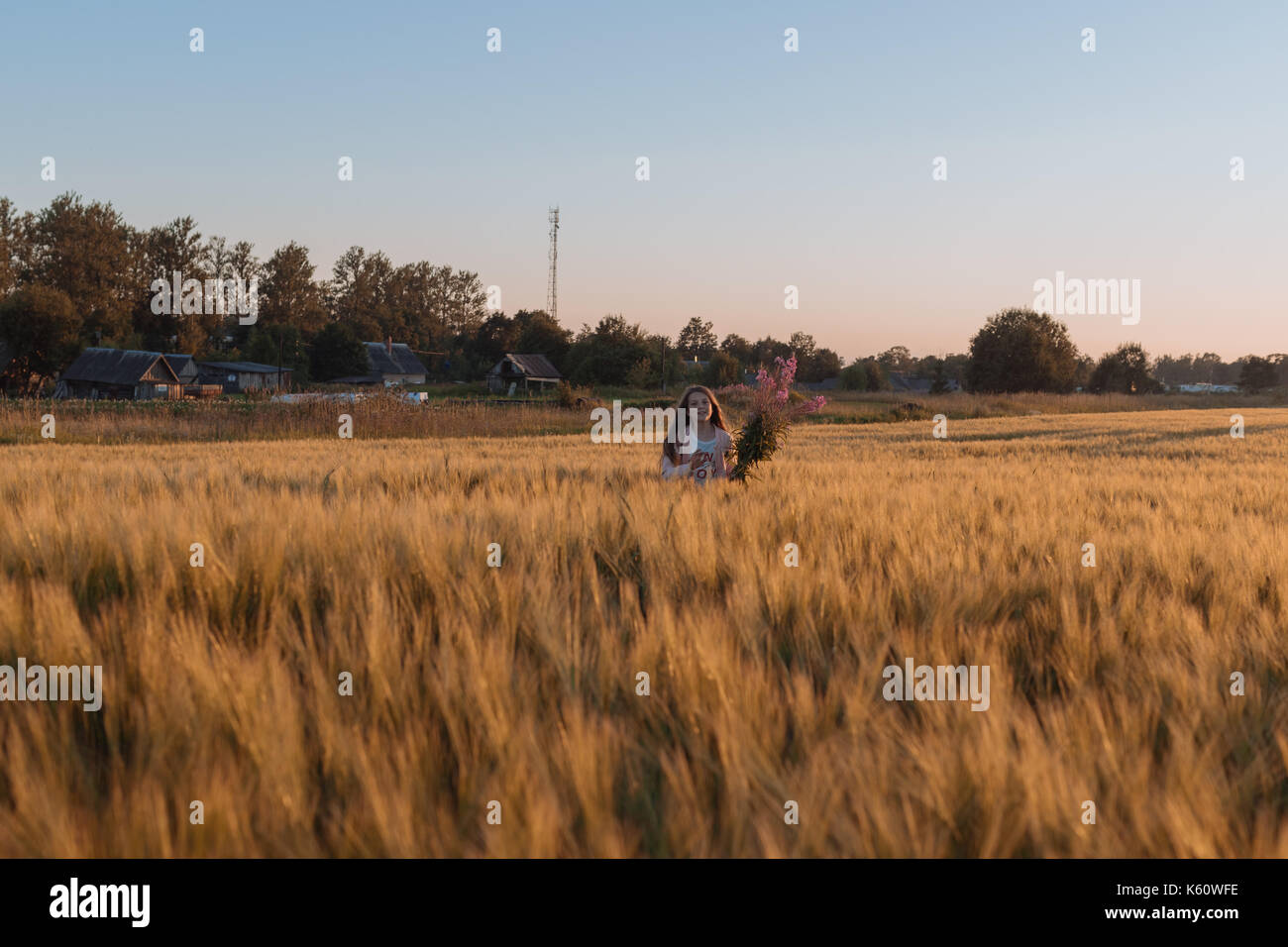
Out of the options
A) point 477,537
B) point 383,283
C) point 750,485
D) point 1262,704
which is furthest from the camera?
point 383,283

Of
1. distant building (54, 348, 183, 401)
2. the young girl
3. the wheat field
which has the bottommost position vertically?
the wheat field

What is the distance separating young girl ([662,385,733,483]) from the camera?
843 centimetres

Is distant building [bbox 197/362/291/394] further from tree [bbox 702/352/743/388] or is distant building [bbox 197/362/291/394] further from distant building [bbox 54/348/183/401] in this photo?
tree [bbox 702/352/743/388]

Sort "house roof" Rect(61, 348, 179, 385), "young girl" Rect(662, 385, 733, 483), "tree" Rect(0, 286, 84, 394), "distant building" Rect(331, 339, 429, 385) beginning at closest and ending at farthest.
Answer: "young girl" Rect(662, 385, 733, 483) → "house roof" Rect(61, 348, 179, 385) → "tree" Rect(0, 286, 84, 394) → "distant building" Rect(331, 339, 429, 385)

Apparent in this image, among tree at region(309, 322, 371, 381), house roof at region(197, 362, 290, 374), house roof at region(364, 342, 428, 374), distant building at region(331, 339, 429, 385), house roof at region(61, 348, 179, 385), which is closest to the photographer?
house roof at region(61, 348, 179, 385)

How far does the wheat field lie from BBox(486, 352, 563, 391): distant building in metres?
81.7

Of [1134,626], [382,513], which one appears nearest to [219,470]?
Result: [382,513]

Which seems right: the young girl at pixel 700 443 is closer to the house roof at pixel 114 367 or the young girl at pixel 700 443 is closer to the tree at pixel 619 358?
the tree at pixel 619 358

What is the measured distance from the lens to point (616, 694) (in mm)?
2057

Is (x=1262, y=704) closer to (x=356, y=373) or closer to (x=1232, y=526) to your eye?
(x=1232, y=526)

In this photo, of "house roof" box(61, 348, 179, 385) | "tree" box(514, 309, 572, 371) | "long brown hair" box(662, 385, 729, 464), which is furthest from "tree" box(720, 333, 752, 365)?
"long brown hair" box(662, 385, 729, 464)
